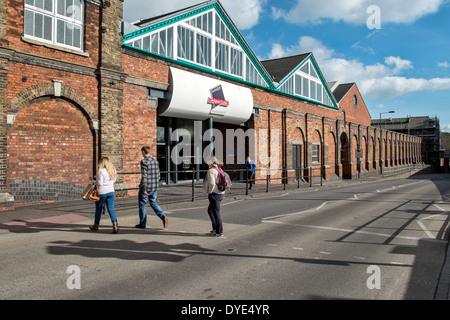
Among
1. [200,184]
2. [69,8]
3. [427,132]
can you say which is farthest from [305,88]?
[427,132]

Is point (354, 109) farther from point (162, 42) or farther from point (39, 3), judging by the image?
point (39, 3)

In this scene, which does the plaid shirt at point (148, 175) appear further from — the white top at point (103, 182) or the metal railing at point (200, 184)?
the metal railing at point (200, 184)

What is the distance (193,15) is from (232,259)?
15.0 m

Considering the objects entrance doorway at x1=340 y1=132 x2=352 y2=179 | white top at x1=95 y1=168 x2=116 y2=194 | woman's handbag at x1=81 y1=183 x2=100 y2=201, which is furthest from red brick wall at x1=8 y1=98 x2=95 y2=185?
entrance doorway at x1=340 y1=132 x2=352 y2=179

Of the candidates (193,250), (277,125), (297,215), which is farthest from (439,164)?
(193,250)

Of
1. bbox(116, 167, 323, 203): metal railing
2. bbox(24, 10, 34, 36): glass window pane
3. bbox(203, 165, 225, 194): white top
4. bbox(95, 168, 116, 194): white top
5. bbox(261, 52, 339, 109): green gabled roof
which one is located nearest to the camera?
bbox(203, 165, 225, 194): white top

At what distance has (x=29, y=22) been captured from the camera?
36.3ft

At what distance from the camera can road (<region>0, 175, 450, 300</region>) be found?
4.29 meters

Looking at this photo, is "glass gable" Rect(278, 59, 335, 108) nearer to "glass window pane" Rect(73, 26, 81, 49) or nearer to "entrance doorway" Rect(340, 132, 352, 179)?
"entrance doorway" Rect(340, 132, 352, 179)

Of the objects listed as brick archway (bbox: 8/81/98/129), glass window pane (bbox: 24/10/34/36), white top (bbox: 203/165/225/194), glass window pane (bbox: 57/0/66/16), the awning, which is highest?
glass window pane (bbox: 57/0/66/16)

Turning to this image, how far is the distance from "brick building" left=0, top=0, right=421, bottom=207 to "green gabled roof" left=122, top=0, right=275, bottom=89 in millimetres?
56

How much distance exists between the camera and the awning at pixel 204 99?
15867mm

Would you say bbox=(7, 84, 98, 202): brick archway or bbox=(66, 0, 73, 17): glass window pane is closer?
bbox=(7, 84, 98, 202): brick archway
